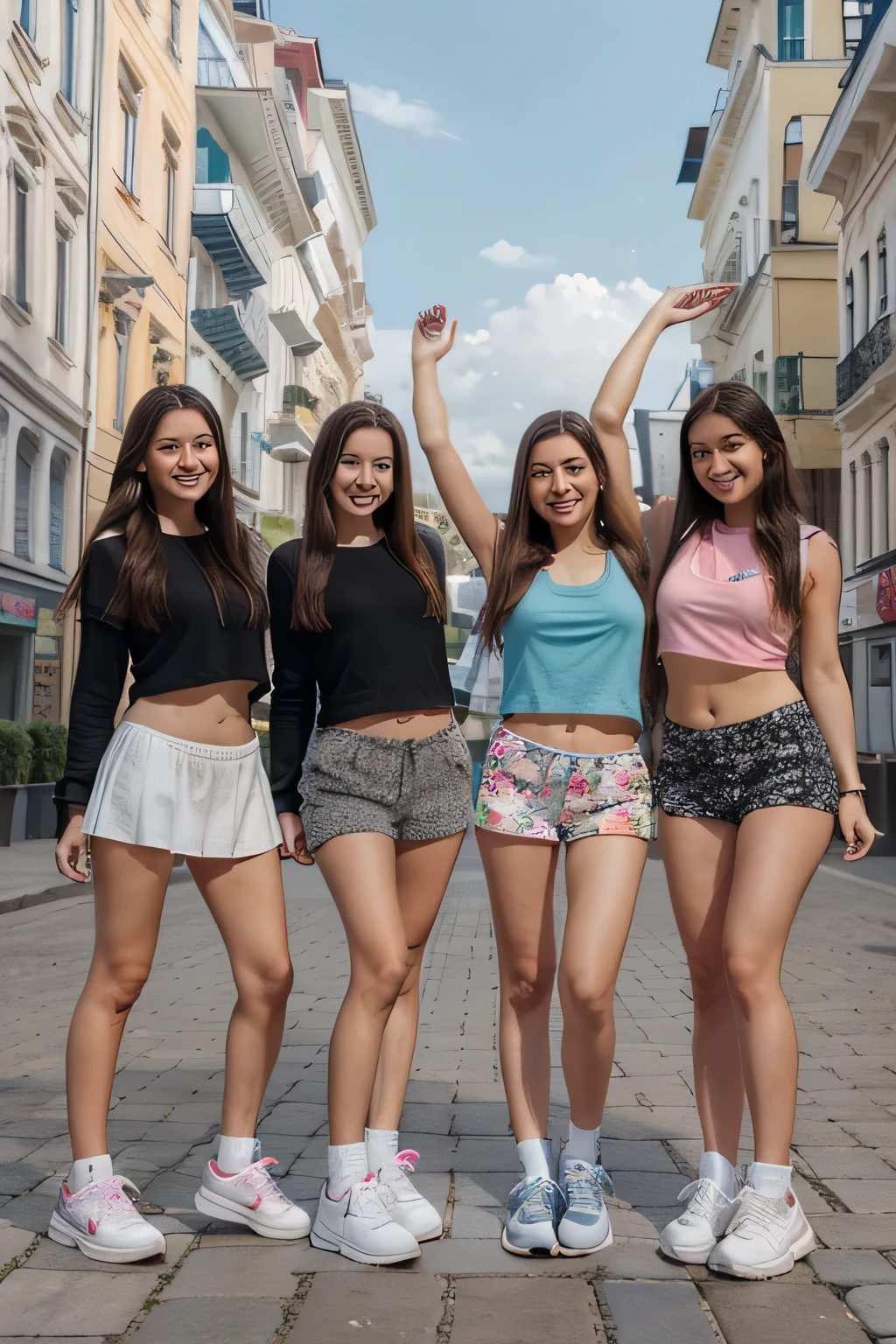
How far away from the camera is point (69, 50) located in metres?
22.2

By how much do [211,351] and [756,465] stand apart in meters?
29.6

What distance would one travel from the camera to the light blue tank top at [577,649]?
11.7ft

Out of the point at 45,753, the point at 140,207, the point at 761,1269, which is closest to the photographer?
the point at 761,1269

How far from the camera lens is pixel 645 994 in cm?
749

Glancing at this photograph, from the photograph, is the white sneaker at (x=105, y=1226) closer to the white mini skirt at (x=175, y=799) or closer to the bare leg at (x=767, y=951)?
the white mini skirt at (x=175, y=799)

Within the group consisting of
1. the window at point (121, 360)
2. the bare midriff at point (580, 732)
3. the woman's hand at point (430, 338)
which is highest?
the window at point (121, 360)

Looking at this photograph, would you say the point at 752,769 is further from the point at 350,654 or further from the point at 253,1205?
the point at 253,1205

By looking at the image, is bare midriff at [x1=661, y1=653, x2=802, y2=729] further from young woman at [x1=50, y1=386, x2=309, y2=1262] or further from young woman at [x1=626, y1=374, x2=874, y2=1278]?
young woman at [x1=50, y1=386, x2=309, y2=1262]

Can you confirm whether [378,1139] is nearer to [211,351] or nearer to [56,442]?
[56,442]

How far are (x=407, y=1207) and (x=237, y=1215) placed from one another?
410 mm

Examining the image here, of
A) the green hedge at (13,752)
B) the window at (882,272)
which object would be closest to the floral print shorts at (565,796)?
the green hedge at (13,752)

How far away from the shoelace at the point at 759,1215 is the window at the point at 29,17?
65.7 feet

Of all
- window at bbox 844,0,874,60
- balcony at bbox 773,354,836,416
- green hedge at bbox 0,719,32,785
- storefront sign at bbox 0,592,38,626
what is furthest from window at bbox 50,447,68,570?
window at bbox 844,0,874,60

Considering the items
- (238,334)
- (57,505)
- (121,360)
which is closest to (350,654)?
(57,505)
